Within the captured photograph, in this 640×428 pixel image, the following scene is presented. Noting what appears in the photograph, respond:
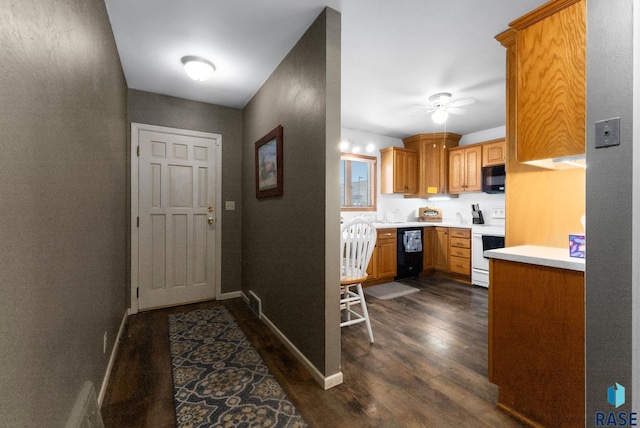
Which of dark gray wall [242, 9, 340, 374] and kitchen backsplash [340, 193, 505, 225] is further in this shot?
kitchen backsplash [340, 193, 505, 225]

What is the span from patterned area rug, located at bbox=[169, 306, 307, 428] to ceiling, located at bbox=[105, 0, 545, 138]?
253cm

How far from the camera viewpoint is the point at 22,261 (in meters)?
0.75

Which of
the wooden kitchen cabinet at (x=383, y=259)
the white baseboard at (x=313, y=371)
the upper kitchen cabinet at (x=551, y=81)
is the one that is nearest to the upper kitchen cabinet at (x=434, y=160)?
the wooden kitchen cabinet at (x=383, y=259)

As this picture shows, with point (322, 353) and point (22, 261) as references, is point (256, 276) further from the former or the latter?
point (22, 261)

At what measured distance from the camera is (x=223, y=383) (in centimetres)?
178

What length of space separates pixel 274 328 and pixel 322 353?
2.81 feet

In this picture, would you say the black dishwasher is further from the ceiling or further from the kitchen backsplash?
the ceiling

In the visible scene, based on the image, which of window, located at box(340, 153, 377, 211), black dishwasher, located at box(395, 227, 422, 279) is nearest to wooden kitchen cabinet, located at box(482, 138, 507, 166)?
black dishwasher, located at box(395, 227, 422, 279)

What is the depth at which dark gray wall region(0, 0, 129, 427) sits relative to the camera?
2.25 feet

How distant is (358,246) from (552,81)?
5.44ft

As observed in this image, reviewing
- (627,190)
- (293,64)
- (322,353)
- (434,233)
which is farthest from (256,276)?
(434,233)

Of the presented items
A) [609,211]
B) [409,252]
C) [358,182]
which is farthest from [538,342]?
[358,182]

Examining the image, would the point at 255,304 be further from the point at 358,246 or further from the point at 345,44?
the point at 345,44

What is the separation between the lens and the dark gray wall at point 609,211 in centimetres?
94
